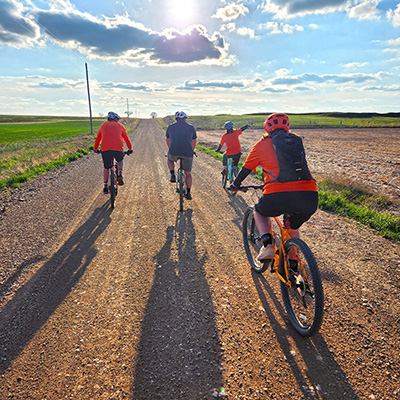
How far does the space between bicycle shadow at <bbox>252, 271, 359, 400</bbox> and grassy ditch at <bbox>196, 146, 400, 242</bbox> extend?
143 inches

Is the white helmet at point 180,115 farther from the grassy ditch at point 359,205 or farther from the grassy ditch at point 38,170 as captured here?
the grassy ditch at point 38,170

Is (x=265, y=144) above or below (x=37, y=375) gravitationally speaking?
above

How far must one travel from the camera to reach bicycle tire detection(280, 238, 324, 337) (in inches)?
98.0

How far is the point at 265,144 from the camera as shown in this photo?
306 centimetres

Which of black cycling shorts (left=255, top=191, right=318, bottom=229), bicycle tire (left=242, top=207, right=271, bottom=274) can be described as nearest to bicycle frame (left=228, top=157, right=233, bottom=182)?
bicycle tire (left=242, top=207, right=271, bottom=274)

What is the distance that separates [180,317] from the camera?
3.10 metres

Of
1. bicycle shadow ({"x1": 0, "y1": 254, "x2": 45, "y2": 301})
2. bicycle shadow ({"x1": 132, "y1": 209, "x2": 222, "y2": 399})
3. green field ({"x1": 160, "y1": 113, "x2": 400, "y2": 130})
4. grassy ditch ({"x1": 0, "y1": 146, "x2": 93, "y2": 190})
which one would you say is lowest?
bicycle shadow ({"x1": 132, "y1": 209, "x2": 222, "y2": 399})

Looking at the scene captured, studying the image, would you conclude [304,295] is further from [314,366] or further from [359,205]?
[359,205]

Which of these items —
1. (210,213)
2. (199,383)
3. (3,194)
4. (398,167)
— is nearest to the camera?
(199,383)

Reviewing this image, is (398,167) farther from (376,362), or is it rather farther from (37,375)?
(37,375)

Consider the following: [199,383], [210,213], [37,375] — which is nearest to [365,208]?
[210,213]

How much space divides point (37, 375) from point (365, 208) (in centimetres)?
732

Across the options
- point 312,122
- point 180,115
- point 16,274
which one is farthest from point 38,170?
point 312,122

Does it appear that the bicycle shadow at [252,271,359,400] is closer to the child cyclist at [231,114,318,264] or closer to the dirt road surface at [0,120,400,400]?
the dirt road surface at [0,120,400,400]
